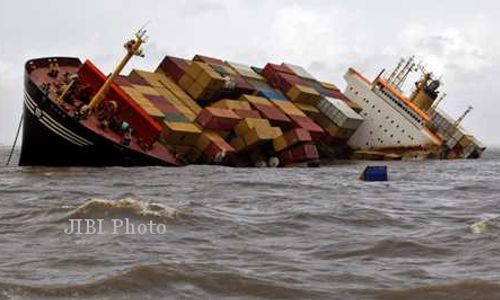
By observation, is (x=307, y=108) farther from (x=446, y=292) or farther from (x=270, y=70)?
(x=446, y=292)

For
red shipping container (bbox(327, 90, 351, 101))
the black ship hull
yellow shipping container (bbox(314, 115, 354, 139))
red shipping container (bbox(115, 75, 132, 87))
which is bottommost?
the black ship hull

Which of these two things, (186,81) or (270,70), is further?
(270,70)

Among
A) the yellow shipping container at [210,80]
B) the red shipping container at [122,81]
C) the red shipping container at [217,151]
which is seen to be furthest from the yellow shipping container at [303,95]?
the red shipping container at [217,151]

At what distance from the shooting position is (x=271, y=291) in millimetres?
9562

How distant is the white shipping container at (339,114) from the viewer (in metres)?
63.5

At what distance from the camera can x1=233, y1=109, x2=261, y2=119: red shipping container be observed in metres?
49.0

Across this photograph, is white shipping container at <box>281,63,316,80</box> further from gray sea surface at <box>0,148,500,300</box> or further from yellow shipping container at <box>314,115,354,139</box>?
gray sea surface at <box>0,148,500,300</box>

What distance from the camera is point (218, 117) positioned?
148 feet

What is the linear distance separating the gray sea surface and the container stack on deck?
65.2 ft

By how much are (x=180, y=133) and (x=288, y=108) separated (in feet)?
57.8

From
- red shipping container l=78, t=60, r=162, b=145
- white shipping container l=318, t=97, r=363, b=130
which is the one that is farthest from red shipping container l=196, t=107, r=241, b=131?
white shipping container l=318, t=97, r=363, b=130

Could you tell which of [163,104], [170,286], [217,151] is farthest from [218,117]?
[170,286]

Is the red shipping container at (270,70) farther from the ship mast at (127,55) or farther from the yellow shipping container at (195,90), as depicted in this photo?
the ship mast at (127,55)

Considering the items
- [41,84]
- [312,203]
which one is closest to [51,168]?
[41,84]
